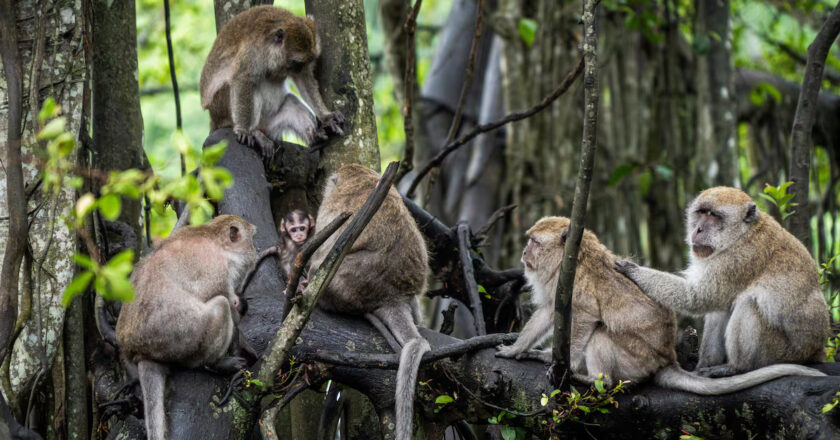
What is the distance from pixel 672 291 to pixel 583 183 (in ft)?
5.13

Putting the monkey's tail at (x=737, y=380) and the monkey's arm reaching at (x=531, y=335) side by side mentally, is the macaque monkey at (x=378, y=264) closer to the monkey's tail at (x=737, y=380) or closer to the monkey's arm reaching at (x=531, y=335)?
the monkey's arm reaching at (x=531, y=335)

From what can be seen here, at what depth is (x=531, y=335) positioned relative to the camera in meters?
4.23

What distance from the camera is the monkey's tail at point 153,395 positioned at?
3.73 metres

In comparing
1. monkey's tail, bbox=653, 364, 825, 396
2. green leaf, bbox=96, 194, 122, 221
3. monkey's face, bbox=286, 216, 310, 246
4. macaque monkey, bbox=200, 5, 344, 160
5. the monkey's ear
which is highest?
macaque monkey, bbox=200, 5, 344, 160

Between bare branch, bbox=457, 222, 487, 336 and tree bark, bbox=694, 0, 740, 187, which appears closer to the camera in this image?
bare branch, bbox=457, 222, 487, 336

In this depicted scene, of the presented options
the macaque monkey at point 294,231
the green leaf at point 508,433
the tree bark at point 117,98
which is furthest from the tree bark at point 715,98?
the tree bark at point 117,98

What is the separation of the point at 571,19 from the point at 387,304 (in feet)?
22.3

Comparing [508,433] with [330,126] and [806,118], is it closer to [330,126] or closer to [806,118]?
[330,126]

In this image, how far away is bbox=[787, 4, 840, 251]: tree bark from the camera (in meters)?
5.25

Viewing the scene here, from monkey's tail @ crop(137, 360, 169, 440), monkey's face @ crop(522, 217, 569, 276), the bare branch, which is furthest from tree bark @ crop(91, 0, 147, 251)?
monkey's face @ crop(522, 217, 569, 276)

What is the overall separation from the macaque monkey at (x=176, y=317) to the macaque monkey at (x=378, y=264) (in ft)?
1.99

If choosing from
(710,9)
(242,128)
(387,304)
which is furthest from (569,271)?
(710,9)

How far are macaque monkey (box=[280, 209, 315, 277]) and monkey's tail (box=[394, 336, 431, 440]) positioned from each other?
153 cm

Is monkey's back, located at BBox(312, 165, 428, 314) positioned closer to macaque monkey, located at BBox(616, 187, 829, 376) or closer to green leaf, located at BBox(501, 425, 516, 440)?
green leaf, located at BBox(501, 425, 516, 440)
